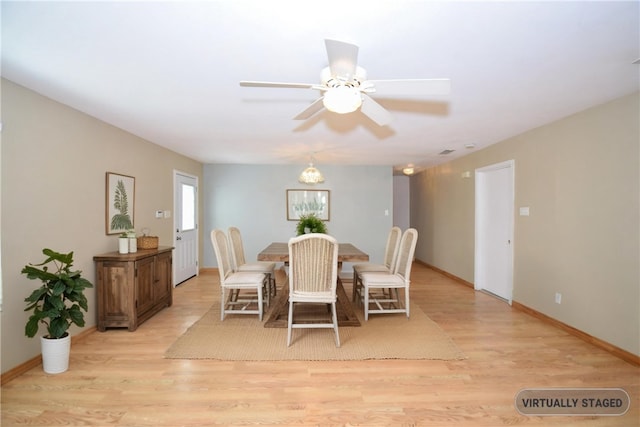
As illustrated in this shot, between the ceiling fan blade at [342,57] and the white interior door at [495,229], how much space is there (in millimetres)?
3422

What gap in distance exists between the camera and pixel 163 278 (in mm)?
4027

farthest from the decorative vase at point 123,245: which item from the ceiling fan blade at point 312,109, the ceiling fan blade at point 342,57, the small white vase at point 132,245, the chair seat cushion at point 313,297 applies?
the ceiling fan blade at point 342,57

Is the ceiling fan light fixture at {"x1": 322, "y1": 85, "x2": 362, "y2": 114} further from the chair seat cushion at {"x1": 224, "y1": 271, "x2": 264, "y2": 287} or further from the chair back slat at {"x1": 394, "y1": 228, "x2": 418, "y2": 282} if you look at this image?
the chair seat cushion at {"x1": 224, "y1": 271, "x2": 264, "y2": 287}

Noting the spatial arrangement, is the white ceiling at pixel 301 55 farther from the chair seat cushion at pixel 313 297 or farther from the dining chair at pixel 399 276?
the chair seat cushion at pixel 313 297

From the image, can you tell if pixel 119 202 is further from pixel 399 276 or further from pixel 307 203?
pixel 307 203

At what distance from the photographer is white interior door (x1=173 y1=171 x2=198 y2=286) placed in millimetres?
5414

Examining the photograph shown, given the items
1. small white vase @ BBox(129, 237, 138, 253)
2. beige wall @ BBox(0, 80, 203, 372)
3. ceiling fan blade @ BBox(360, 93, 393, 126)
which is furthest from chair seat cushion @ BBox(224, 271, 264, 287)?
ceiling fan blade @ BBox(360, 93, 393, 126)

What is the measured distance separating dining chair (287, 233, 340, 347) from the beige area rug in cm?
17

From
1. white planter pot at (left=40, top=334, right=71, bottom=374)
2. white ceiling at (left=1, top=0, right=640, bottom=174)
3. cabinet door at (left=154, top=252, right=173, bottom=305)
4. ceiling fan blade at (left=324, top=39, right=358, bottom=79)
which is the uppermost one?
white ceiling at (left=1, top=0, right=640, bottom=174)

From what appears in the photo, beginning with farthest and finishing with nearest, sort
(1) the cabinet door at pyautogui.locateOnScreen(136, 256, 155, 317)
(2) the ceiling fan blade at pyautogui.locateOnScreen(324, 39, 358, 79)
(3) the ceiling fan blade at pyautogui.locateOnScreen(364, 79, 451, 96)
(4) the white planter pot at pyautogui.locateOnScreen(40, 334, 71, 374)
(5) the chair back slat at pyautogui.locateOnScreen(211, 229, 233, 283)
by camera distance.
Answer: (5) the chair back slat at pyautogui.locateOnScreen(211, 229, 233, 283)
(1) the cabinet door at pyautogui.locateOnScreen(136, 256, 155, 317)
(4) the white planter pot at pyautogui.locateOnScreen(40, 334, 71, 374)
(3) the ceiling fan blade at pyautogui.locateOnScreen(364, 79, 451, 96)
(2) the ceiling fan blade at pyautogui.locateOnScreen(324, 39, 358, 79)

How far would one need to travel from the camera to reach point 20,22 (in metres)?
1.68

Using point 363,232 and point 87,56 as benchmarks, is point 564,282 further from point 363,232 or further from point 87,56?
point 87,56

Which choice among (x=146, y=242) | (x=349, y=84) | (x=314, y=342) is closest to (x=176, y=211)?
(x=146, y=242)

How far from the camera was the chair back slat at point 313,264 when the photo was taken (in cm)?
290
